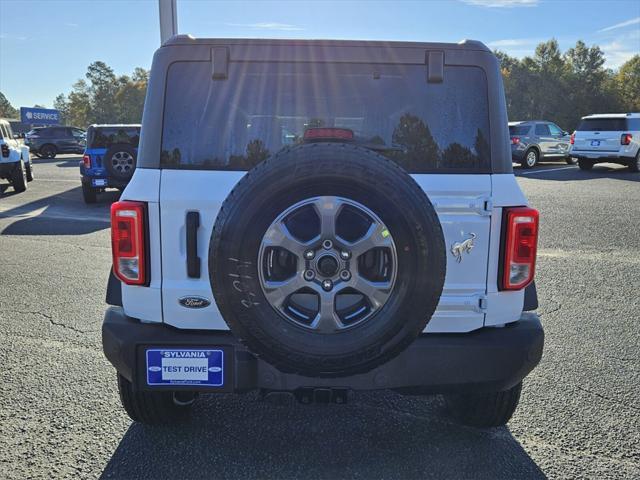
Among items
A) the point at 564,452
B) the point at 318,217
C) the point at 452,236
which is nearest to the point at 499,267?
the point at 452,236

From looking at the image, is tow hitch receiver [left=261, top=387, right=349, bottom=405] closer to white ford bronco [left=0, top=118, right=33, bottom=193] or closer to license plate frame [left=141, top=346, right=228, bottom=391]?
license plate frame [left=141, top=346, right=228, bottom=391]

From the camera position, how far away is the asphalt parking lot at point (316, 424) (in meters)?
2.59

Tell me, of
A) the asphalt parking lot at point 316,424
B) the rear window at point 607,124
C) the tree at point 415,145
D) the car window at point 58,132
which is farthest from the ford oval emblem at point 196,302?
the car window at point 58,132

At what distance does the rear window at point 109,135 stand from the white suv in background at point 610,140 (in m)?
14.1

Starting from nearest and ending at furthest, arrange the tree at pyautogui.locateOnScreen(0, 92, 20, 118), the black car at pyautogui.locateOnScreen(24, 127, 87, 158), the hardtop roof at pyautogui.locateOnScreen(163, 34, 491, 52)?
the hardtop roof at pyautogui.locateOnScreen(163, 34, 491, 52), the black car at pyautogui.locateOnScreen(24, 127, 87, 158), the tree at pyautogui.locateOnScreen(0, 92, 20, 118)

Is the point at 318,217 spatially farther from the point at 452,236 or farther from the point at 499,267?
the point at 499,267

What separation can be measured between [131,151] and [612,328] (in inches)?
366

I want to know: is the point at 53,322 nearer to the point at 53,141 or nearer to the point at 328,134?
the point at 328,134

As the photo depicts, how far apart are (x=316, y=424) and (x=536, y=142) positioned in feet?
64.2

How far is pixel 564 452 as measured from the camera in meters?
2.72

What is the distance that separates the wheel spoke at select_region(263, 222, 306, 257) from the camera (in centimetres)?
206

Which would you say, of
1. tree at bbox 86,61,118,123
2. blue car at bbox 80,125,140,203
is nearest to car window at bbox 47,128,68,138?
blue car at bbox 80,125,140,203

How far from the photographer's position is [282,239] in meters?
2.06

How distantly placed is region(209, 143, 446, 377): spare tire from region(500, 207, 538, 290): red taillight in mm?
452
